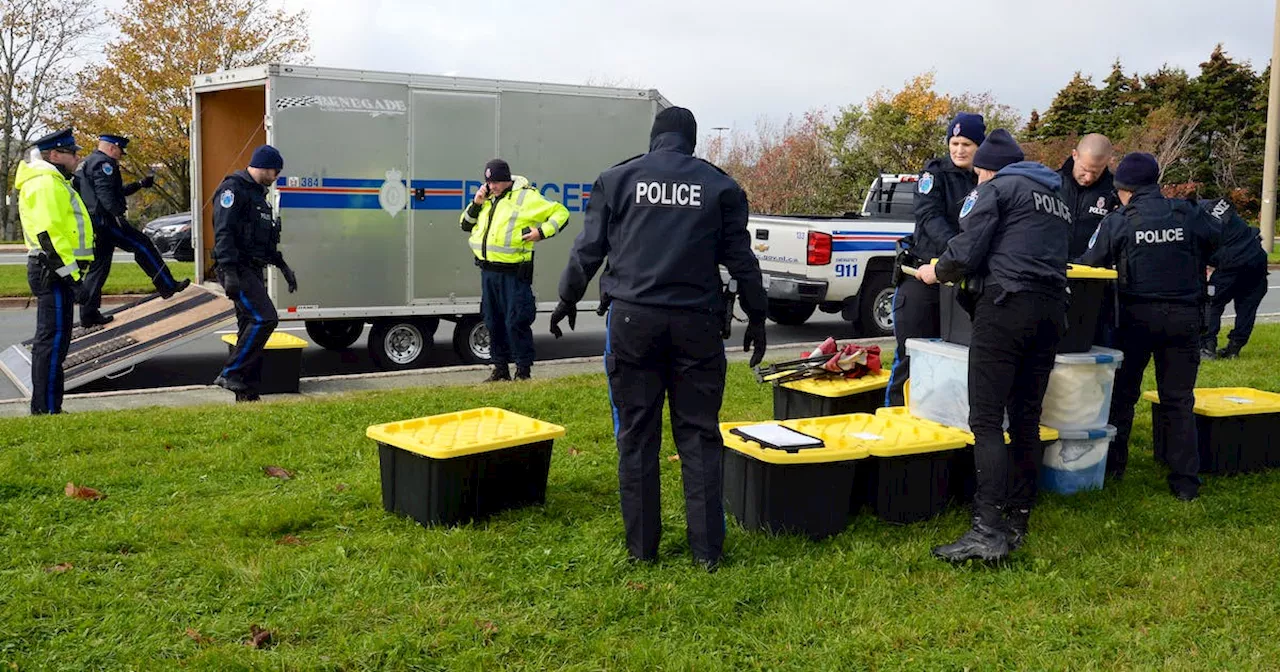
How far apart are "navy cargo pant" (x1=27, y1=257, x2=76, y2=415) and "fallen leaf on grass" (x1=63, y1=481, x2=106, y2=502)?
283cm

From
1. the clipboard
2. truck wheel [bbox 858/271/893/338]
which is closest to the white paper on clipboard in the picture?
the clipboard

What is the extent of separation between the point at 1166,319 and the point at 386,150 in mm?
7092

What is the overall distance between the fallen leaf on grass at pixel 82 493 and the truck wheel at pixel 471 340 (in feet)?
19.2

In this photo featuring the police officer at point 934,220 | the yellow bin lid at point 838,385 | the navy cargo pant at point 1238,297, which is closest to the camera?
the police officer at point 934,220

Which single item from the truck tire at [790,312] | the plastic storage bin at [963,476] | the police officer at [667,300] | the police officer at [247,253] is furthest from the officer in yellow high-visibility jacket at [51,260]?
the truck tire at [790,312]

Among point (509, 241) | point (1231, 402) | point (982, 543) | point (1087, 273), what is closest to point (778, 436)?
point (982, 543)

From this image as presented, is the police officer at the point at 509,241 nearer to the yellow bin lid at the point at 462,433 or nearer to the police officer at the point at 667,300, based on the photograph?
the yellow bin lid at the point at 462,433

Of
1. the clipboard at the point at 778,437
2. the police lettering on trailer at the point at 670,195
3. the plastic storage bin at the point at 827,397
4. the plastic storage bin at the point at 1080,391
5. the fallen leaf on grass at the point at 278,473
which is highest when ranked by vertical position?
the police lettering on trailer at the point at 670,195

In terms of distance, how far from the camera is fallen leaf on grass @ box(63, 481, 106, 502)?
17.3ft

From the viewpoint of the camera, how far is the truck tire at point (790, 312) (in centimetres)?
1391

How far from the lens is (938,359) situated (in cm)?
571

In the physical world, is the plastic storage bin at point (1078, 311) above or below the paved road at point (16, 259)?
above

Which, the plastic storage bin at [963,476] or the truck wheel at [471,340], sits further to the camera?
the truck wheel at [471,340]

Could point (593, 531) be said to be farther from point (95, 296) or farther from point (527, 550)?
point (95, 296)
